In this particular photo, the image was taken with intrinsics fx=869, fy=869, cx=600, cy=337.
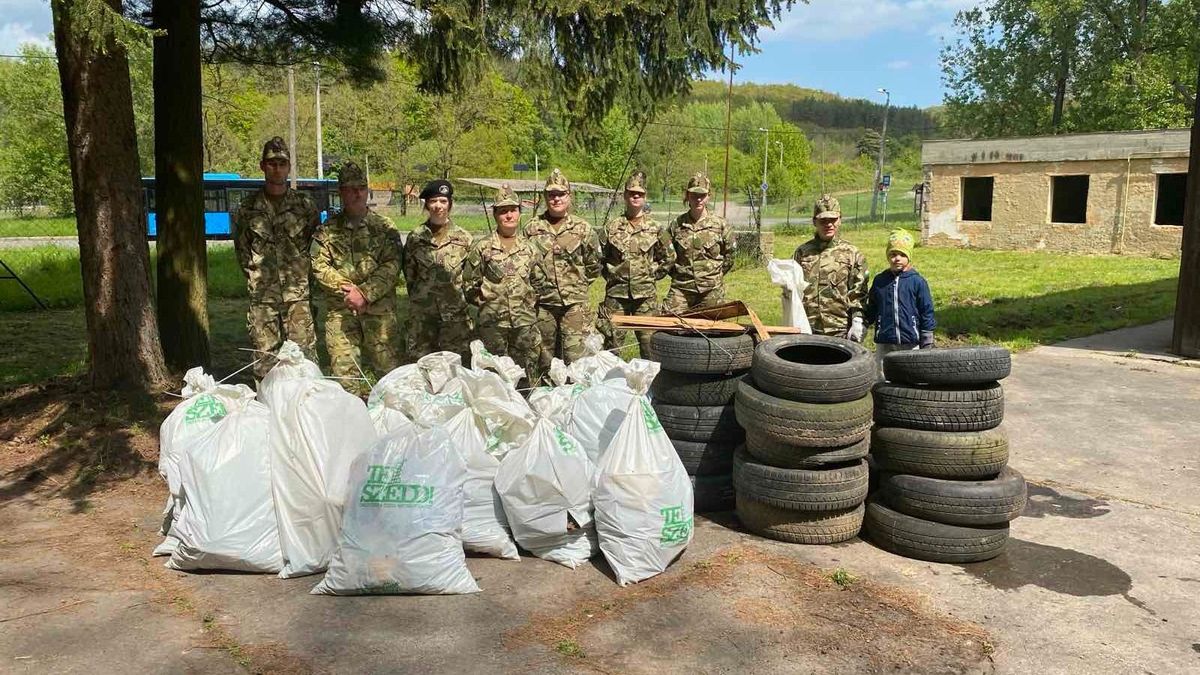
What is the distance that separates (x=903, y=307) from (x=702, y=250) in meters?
1.80

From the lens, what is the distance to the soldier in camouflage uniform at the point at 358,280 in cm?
645

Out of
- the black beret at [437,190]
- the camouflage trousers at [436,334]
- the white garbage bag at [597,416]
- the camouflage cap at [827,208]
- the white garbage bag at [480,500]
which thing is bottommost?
the white garbage bag at [480,500]

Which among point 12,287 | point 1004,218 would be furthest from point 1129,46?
point 12,287

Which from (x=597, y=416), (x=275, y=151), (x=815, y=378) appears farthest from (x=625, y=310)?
(x=815, y=378)

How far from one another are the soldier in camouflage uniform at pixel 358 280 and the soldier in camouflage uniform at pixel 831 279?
10.3 feet

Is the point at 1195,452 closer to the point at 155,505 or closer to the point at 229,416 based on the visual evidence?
the point at 229,416

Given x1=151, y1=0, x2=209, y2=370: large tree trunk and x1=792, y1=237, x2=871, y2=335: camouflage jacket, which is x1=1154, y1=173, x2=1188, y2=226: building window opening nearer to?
x1=792, y1=237, x2=871, y2=335: camouflage jacket

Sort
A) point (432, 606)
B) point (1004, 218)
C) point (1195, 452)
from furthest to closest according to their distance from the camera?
1. point (1004, 218)
2. point (1195, 452)
3. point (432, 606)

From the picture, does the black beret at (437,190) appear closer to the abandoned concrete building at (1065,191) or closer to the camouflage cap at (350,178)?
the camouflage cap at (350,178)

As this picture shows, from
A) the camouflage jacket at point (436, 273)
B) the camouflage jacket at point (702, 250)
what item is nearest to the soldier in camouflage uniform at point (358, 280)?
the camouflage jacket at point (436, 273)

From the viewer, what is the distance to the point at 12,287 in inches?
563

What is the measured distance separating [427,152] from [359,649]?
134 feet

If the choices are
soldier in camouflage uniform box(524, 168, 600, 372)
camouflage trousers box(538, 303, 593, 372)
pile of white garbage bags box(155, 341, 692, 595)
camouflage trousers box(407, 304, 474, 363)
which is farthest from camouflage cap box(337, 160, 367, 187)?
pile of white garbage bags box(155, 341, 692, 595)

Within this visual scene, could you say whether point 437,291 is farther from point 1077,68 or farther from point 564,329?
point 1077,68
